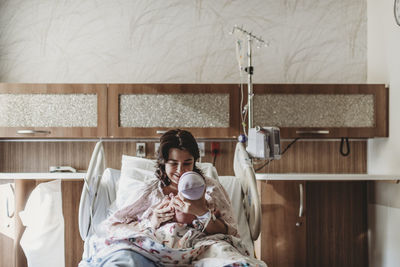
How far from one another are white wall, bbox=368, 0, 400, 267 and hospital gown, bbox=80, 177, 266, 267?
1.52 m

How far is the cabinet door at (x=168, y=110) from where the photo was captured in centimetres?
247

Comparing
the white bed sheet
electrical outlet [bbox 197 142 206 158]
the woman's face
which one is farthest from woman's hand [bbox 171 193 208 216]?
electrical outlet [bbox 197 142 206 158]

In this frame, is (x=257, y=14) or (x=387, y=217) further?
(x=257, y=14)

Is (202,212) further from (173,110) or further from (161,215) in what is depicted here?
(173,110)

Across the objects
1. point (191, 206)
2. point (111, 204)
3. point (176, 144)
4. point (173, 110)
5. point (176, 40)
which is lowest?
point (111, 204)

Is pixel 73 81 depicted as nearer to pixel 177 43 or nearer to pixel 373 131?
pixel 177 43

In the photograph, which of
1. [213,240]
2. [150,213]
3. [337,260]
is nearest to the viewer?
[213,240]

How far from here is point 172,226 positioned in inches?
55.3

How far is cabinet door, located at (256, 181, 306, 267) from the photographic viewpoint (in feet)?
7.49

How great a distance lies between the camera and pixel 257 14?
2811 mm

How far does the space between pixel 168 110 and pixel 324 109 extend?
1.11m

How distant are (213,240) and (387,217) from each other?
1.76m

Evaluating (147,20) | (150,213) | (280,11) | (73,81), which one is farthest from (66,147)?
(280,11)

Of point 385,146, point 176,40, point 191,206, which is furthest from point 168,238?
point 385,146
